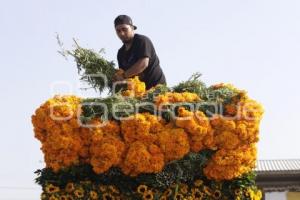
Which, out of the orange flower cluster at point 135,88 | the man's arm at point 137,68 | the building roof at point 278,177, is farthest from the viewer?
the building roof at point 278,177

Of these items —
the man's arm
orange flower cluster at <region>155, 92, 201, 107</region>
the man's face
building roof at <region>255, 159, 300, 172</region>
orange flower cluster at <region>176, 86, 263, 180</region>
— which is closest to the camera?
orange flower cluster at <region>176, 86, 263, 180</region>

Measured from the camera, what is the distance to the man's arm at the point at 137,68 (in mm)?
7652

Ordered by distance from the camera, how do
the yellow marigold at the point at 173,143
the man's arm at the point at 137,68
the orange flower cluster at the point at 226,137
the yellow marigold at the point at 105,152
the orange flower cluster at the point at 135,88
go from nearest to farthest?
the yellow marigold at the point at 105,152, the yellow marigold at the point at 173,143, the orange flower cluster at the point at 226,137, the orange flower cluster at the point at 135,88, the man's arm at the point at 137,68

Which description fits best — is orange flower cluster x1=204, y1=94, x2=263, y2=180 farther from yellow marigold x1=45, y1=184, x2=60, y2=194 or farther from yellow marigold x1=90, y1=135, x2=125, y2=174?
yellow marigold x1=45, y1=184, x2=60, y2=194

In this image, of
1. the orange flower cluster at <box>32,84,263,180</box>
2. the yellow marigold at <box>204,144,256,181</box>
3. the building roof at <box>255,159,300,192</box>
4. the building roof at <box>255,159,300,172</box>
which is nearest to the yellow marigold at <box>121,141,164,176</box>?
the orange flower cluster at <box>32,84,263,180</box>

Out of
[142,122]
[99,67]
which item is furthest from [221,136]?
[99,67]

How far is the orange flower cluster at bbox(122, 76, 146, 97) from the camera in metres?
7.17

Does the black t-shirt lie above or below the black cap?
below

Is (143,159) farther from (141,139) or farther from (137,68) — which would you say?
(137,68)

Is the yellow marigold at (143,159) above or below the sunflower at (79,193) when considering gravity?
above

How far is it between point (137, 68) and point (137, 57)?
20 centimetres

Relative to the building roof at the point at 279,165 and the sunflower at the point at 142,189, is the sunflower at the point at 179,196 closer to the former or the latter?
the sunflower at the point at 142,189

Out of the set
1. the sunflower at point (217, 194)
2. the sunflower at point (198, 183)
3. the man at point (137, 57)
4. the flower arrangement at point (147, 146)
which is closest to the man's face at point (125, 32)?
the man at point (137, 57)

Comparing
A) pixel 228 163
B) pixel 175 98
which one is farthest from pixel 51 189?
pixel 228 163
